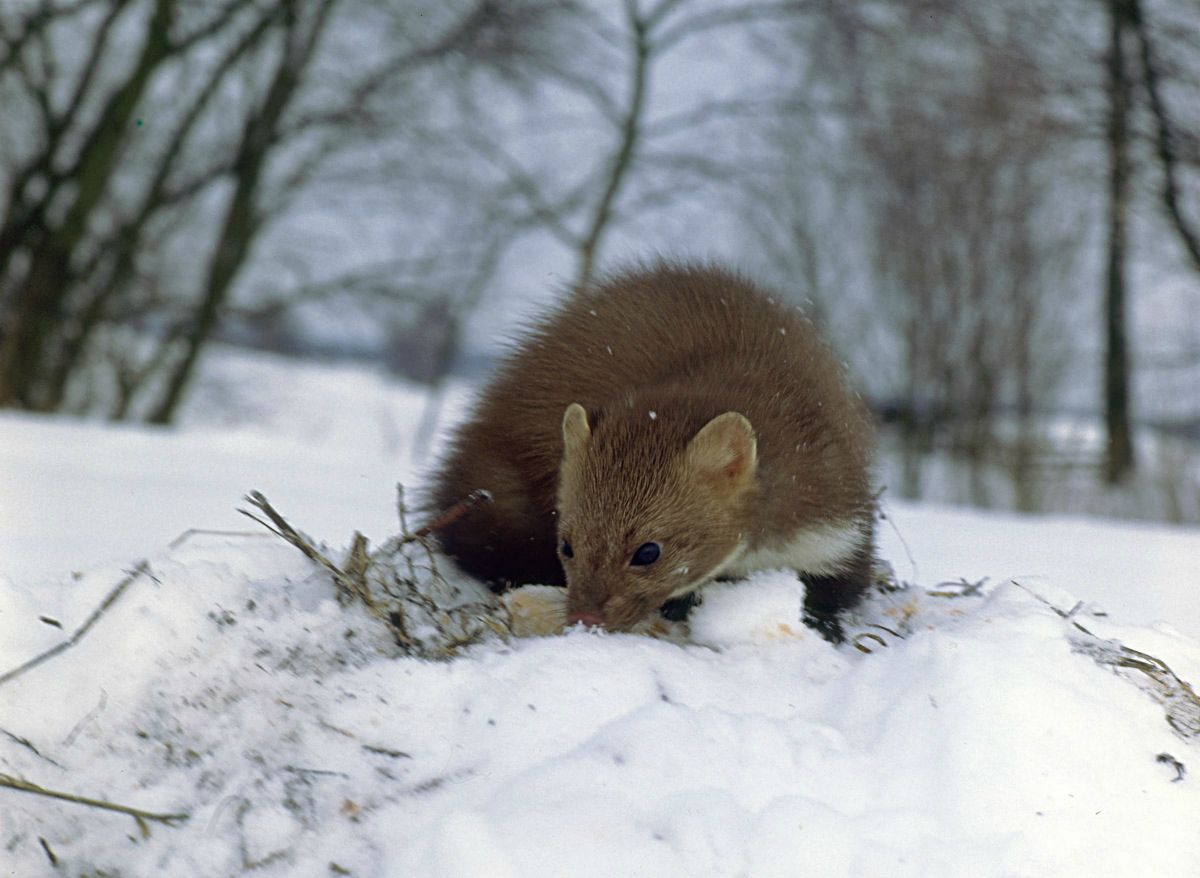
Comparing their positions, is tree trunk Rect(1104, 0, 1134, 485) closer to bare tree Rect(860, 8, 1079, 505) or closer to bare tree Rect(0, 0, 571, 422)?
bare tree Rect(860, 8, 1079, 505)

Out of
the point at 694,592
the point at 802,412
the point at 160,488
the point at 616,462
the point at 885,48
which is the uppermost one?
the point at 885,48

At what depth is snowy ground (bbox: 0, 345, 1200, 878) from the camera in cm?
162

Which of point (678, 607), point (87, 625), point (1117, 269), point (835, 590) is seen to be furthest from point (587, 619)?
point (1117, 269)

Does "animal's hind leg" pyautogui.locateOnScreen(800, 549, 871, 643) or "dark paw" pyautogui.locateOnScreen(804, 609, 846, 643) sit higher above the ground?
"animal's hind leg" pyautogui.locateOnScreen(800, 549, 871, 643)

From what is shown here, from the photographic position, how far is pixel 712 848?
1602mm

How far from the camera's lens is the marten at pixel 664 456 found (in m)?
2.57

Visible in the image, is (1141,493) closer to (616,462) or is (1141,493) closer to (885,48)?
(885,48)

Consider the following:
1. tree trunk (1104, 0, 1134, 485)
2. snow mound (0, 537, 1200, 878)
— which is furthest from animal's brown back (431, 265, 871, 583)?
tree trunk (1104, 0, 1134, 485)

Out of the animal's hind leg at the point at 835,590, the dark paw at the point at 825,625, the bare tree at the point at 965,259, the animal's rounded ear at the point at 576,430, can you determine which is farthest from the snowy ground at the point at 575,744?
the bare tree at the point at 965,259

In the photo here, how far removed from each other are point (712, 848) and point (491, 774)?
39 centimetres

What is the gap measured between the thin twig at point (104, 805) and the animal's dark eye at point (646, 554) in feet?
3.90

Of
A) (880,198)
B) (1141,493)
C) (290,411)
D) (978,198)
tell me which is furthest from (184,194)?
(1141,493)

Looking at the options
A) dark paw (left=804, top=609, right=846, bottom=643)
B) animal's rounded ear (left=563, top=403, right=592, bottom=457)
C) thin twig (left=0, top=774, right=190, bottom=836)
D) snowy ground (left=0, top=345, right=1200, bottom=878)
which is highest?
animal's rounded ear (left=563, top=403, right=592, bottom=457)

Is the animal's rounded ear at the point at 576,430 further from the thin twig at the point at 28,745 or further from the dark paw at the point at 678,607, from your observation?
the thin twig at the point at 28,745
